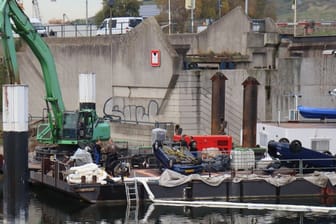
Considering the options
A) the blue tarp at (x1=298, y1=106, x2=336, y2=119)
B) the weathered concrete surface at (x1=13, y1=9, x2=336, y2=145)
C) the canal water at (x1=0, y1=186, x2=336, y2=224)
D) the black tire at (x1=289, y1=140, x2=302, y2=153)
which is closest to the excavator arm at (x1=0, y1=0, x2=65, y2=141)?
the canal water at (x1=0, y1=186, x2=336, y2=224)

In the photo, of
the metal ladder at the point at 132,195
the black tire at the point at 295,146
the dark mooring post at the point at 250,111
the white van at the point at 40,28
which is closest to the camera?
the metal ladder at the point at 132,195

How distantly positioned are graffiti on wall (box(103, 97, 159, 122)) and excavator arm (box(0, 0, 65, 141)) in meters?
7.83

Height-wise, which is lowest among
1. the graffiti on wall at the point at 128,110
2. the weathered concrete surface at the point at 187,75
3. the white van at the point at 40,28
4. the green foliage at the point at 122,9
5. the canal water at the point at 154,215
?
the canal water at the point at 154,215

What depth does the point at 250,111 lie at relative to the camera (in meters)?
39.7

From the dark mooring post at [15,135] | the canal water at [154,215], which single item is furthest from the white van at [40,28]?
the dark mooring post at [15,135]

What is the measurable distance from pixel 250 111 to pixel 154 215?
10.6 meters

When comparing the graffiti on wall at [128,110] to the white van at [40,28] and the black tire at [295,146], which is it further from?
the black tire at [295,146]

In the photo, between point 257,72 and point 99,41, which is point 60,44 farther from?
point 257,72

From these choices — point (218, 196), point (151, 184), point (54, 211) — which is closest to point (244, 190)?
point (218, 196)

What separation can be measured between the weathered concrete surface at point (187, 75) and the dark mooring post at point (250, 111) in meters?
3.62

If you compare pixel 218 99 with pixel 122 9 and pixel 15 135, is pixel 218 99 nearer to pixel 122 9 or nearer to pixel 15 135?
pixel 15 135

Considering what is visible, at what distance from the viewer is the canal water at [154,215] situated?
30.1 metres

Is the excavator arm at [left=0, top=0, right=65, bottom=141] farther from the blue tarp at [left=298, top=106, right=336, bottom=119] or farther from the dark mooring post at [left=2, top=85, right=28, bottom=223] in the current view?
the blue tarp at [left=298, top=106, right=336, bottom=119]

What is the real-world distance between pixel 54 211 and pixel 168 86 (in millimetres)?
14111
